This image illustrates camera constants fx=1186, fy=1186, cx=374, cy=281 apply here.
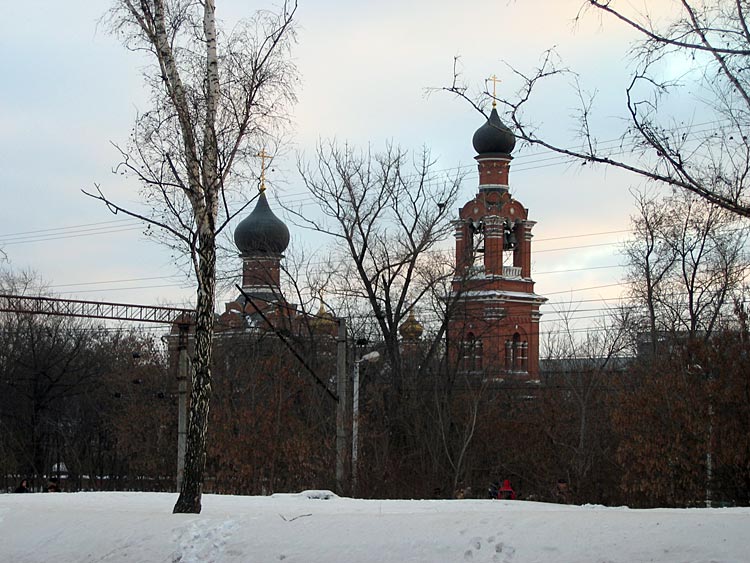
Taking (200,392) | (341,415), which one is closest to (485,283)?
(341,415)

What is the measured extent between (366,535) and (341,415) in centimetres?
1261

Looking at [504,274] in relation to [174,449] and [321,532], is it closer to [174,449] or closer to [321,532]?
[174,449]

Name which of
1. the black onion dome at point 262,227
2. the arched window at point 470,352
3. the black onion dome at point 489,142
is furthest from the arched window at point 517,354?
the black onion dome at point 262,227

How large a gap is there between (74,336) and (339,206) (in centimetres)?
2439

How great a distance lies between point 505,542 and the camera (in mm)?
12945

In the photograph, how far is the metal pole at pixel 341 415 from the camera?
2645 centimetres

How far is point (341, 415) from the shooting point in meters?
26.4

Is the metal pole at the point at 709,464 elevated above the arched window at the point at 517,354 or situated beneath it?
situated beneath

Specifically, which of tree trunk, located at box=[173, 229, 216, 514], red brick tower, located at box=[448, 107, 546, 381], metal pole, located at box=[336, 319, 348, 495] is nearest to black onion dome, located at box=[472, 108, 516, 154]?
red brick tower, located at box=[448, 107, 546, 381]

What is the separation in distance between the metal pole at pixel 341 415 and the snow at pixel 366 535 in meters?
8.93

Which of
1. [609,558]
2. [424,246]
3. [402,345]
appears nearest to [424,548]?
[609,558]

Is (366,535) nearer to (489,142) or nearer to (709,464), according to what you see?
(709,464)

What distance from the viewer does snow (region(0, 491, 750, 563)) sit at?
1250 centimetres

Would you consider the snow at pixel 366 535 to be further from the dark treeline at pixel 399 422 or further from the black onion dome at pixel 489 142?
the black onion dome at pixel 489 142
